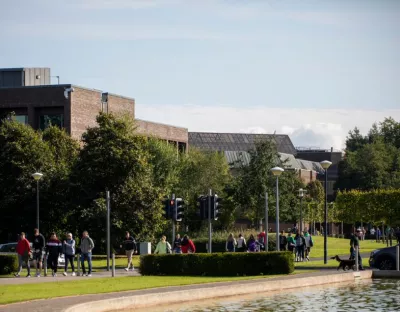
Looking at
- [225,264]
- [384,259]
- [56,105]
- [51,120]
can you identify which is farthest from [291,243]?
[51,120]

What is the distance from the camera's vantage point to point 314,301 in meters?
26.0

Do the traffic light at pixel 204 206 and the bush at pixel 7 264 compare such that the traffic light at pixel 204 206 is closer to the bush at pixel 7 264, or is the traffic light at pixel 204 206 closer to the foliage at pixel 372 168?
the bush at pixel 7 264

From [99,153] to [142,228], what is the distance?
16.4ft

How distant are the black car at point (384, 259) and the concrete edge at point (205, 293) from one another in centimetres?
358

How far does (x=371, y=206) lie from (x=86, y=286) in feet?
83.5

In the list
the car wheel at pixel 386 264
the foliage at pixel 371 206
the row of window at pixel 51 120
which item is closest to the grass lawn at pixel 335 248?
the foliage at pixel 371 206

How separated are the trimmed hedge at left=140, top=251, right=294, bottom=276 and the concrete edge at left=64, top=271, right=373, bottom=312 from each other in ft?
6.96

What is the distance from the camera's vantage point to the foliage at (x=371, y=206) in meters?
47.4

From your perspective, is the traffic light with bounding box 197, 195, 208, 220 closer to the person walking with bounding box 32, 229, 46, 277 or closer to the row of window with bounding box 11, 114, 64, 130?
the person walking with bounding box 32, 229, 46, 277

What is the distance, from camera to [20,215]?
191 feet

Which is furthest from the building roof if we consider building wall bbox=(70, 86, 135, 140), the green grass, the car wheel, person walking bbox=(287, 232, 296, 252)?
the green grass

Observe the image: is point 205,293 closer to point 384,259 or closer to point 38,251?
point 38,251

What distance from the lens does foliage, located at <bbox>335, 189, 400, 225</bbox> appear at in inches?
1865

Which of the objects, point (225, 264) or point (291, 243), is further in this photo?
point (291, 243)
